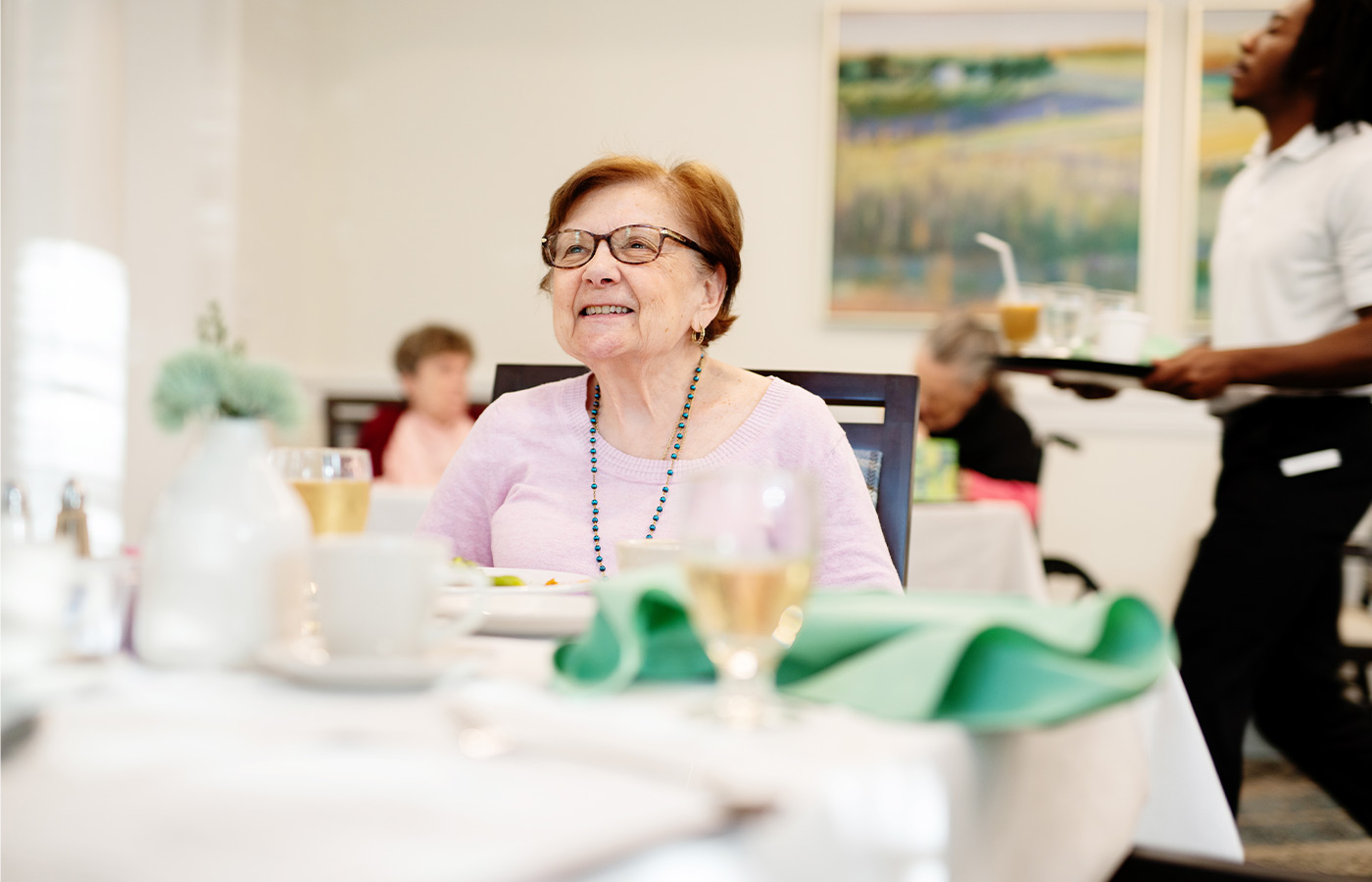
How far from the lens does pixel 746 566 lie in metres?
0.61

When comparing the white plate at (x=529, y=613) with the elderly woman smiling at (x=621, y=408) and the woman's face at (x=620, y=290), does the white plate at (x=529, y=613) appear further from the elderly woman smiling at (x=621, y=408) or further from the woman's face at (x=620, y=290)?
the woman's face at (x=620, y=290)

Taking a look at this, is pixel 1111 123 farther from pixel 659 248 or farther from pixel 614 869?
pixel 614 869

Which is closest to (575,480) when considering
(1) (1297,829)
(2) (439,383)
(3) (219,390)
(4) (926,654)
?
(3) (219,390)

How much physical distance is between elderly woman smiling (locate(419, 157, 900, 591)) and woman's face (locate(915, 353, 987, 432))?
198cm

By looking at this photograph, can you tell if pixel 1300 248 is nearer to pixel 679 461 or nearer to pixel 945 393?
pixel 679 461

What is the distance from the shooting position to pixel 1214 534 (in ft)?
6.99

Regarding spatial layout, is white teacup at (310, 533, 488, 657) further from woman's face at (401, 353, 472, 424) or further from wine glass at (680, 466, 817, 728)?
woman's face at (401, 353, 472, 424)

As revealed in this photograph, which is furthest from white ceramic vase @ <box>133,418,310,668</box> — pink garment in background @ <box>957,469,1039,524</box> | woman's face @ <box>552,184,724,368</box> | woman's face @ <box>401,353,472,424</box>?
woman's face @ <box>401,353,472,424</box>

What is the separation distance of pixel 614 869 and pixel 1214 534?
196 cm

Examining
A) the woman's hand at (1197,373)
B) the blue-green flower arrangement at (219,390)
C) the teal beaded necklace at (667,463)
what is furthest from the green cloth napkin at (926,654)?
the woman's hand at (1197,373)

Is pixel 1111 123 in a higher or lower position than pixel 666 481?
higher

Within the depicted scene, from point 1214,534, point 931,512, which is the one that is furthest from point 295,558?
point 931,512

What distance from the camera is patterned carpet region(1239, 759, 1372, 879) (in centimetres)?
257

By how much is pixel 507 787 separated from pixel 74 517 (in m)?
0.83
